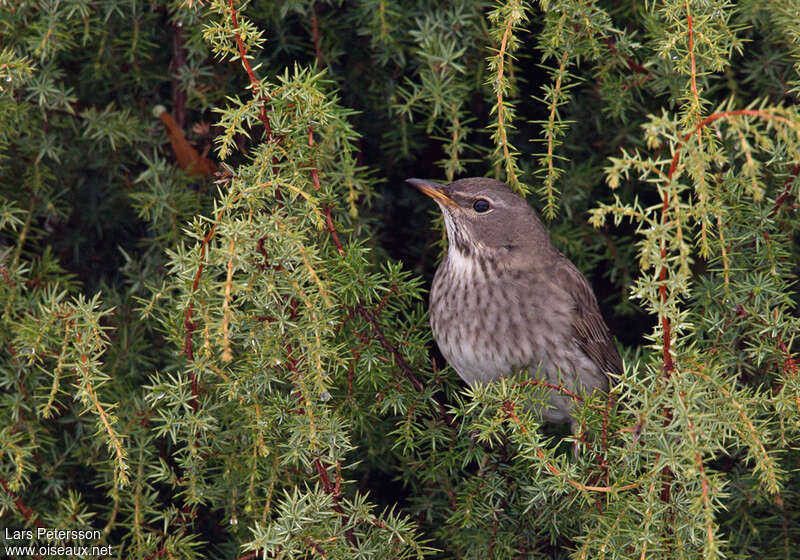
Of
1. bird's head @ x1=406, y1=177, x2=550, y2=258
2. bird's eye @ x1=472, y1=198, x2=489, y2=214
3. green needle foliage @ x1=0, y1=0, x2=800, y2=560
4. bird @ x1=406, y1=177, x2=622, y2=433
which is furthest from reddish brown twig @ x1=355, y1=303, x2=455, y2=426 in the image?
bird's eye @ x1=472, y1=198, x2=489, y2=214

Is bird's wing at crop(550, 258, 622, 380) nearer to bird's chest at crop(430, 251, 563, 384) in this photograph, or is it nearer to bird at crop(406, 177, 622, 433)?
bird at crop(406, 177, 622, 433)

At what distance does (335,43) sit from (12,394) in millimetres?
1625

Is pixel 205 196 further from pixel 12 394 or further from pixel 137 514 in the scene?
pixel 137 514

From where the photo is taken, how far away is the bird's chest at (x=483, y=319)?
10.6ft

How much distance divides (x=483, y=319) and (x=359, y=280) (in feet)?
3.09

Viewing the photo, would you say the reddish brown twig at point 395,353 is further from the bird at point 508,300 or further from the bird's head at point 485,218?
the bird's head at point 485,218

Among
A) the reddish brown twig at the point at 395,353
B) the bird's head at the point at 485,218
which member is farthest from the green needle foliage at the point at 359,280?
the bird's head at the point at 485,218

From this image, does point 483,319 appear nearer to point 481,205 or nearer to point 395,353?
point 481,205

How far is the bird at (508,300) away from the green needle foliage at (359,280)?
13 cm

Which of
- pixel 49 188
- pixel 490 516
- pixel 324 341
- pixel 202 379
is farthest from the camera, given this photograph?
pixel 49 188

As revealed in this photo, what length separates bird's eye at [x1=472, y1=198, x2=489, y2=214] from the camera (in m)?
3.31

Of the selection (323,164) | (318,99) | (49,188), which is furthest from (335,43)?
(49,188)

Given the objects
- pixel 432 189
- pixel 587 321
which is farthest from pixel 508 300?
pixel 432 189

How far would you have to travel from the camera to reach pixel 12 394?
2.71 meters
